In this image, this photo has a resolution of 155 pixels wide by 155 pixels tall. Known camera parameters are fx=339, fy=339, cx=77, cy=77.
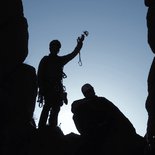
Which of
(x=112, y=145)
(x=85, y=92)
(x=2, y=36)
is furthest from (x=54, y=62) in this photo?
(x=2, y=36)

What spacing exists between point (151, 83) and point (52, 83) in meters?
5.30

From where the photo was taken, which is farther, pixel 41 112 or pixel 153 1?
pixel 41 112

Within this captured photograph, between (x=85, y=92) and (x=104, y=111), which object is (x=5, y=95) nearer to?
(x=85, y=92)

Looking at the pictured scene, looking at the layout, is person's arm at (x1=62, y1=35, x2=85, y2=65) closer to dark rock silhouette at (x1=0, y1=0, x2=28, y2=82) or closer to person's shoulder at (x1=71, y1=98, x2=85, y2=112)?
person's shoulder at (x1=71, y1=98, x2=85, y2=112)

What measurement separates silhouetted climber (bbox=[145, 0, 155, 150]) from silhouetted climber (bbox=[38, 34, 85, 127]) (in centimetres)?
481

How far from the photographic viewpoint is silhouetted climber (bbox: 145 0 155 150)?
898 centimetres

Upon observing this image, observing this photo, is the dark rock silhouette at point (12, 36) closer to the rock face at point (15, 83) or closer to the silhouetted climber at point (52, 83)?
the rock face at point (15, 83)

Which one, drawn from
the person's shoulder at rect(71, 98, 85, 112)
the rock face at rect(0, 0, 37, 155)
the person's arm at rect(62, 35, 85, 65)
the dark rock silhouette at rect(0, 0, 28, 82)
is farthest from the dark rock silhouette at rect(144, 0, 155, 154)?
the dark rock silhouette at rect(0, 0, 28, 82)

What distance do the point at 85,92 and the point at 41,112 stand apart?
2094mm

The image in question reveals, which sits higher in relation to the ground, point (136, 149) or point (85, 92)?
point (85, 92)

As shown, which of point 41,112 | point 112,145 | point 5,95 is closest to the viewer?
point 112,145

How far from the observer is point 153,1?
10.6 m

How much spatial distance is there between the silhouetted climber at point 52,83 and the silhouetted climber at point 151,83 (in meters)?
4.81

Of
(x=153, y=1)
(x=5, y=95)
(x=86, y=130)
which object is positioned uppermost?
(x=153, y=1)
